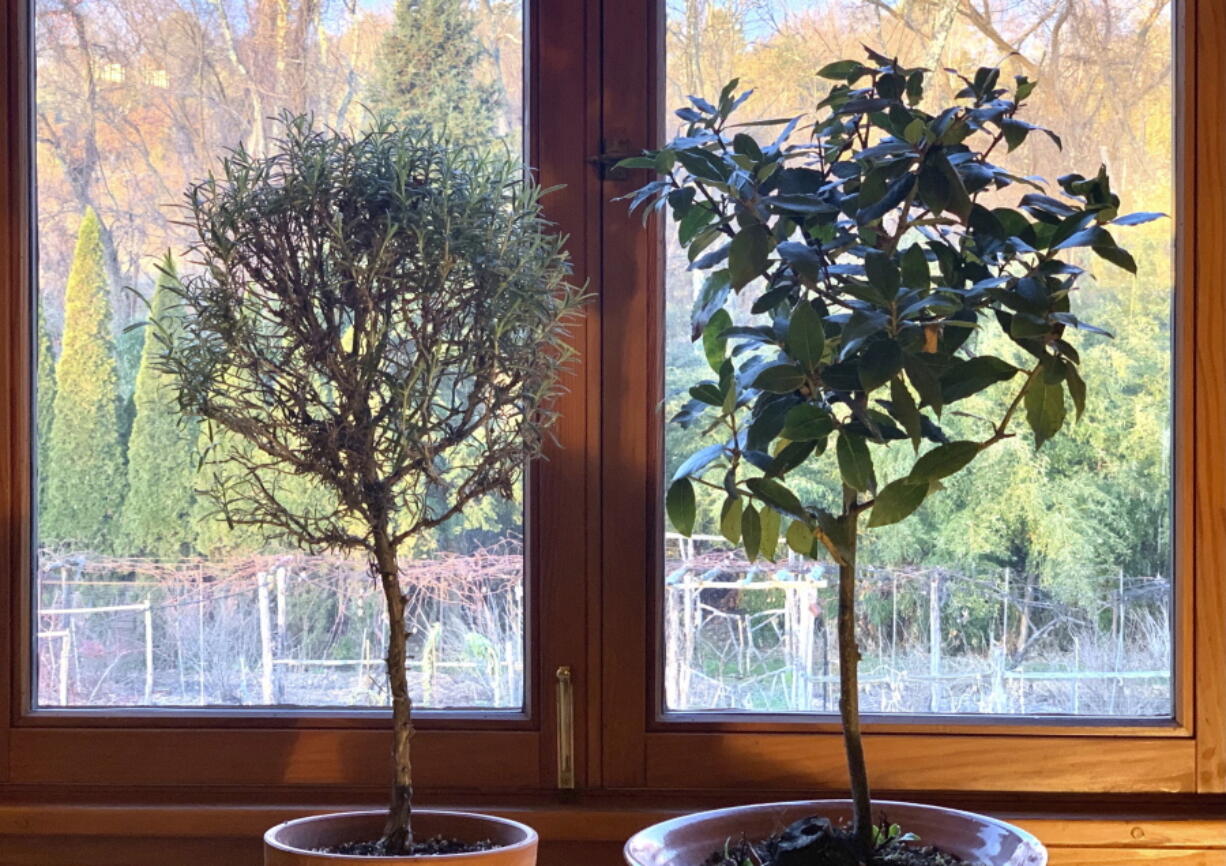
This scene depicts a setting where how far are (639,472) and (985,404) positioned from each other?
431 mm

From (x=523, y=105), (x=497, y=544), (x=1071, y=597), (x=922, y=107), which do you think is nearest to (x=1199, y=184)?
(x=922, y=107)

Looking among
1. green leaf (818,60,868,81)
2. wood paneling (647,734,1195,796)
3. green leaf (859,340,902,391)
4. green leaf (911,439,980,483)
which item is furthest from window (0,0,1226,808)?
green leaf (859,340,902,391)

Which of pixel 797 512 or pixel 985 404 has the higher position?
pixel 985 404

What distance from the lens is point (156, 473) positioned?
1.56 metres

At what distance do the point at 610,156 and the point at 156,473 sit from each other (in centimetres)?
70

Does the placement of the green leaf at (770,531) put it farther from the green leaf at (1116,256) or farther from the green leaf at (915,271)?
the green leaf at (1116,256)

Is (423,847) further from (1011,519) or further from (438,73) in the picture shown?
(438,73)

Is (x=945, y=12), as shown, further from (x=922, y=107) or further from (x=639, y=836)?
(x=639, y=836)

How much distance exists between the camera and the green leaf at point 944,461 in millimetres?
1116

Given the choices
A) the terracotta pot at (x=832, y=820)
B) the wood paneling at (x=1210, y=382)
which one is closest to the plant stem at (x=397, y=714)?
the terracotta pot at (x=832, y=820)

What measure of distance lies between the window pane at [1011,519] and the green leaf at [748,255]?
1.31ft

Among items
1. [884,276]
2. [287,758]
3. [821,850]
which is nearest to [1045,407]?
[884,276]

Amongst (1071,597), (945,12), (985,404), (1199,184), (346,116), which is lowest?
(1071,597)

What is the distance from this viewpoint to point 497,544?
1.56 m
